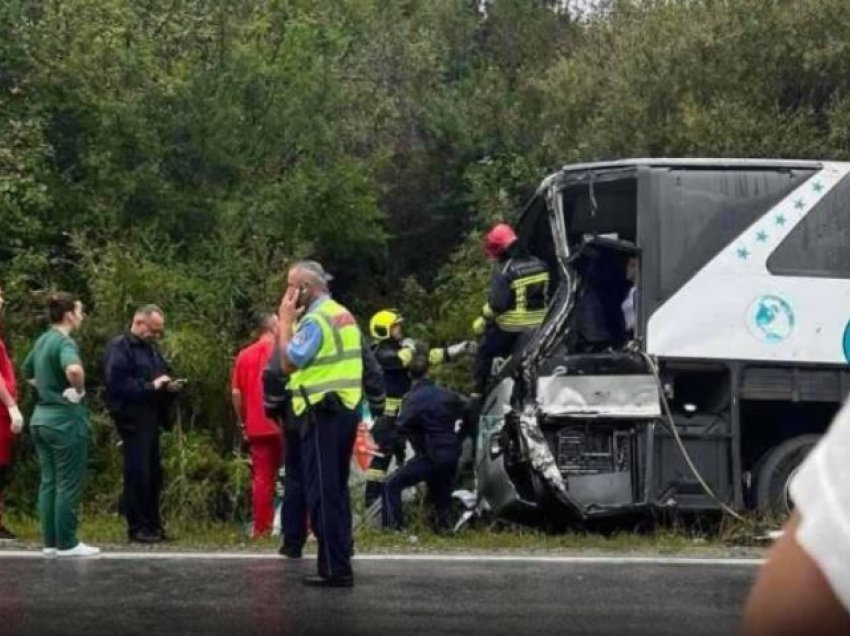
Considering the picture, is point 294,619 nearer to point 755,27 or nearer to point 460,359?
point 460,359

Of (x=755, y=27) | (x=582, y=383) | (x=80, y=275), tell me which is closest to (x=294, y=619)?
(x=582, y=383)

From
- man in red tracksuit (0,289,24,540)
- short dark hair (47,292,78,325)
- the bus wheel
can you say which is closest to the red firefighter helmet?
the bus wheel

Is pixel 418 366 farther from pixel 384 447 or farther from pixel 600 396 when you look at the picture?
pixel 600 396

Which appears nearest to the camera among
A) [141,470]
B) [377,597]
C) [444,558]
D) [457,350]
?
[377,597]

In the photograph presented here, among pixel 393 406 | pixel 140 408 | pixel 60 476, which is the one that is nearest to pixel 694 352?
pixel 393 406

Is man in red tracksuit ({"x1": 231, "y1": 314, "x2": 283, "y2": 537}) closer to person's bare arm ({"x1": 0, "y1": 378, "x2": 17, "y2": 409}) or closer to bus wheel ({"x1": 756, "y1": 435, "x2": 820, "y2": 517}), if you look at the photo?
person's bare arm ({"x1": 0, "y1": 378, "x2": 17, "y2": 409})

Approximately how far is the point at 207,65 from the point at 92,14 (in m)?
1.53

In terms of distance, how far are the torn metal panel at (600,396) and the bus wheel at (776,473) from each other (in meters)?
0.90

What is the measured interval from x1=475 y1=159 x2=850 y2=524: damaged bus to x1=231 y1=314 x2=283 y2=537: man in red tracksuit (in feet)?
5.58

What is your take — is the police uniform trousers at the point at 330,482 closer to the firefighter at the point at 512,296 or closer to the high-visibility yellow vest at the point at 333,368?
the high-visibility yellow vest at the point at 333,368

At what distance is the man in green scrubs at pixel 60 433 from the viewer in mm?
10016

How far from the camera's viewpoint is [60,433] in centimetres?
1012

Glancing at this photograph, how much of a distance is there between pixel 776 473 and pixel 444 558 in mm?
3231

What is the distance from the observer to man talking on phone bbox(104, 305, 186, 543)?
11328 millimetres
